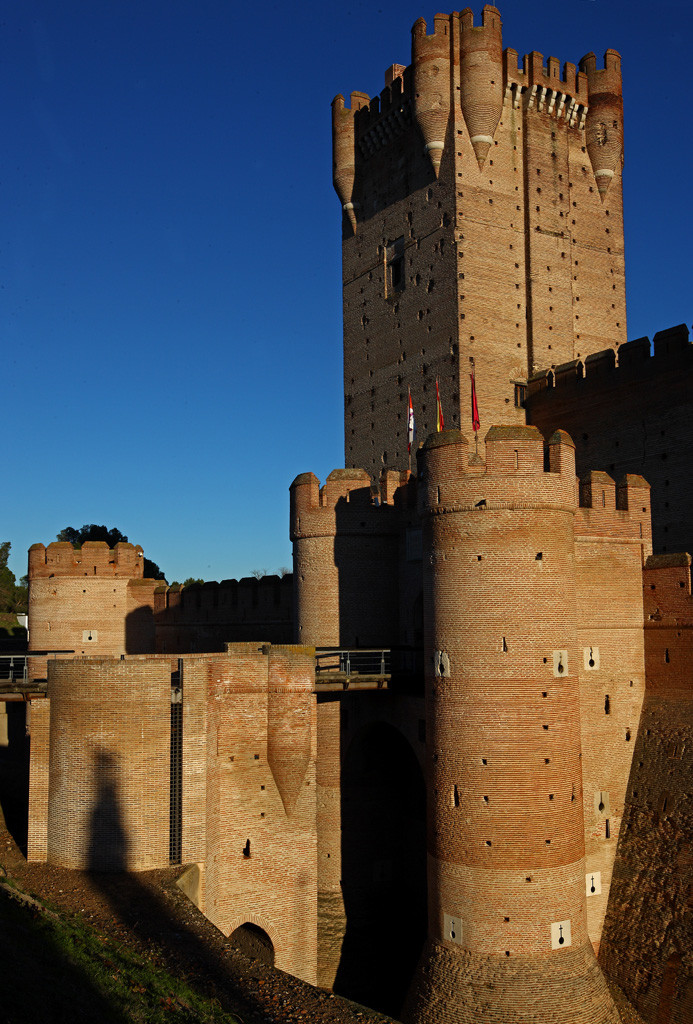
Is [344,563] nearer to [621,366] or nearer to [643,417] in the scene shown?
[643,417]

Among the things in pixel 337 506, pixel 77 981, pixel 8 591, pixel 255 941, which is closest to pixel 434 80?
pixel 337 506

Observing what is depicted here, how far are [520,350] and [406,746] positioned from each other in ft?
45.8

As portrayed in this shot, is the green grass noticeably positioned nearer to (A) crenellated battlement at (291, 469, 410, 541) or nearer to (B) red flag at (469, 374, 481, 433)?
(A) crenellated battlement at (291, 469, 410, 541)

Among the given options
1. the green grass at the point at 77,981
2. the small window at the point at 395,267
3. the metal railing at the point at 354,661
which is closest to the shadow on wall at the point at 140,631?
the metal railing at the point at 354,661

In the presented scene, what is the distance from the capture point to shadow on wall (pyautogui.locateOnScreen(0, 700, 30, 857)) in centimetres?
1866

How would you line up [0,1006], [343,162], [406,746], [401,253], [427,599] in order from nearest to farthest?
[0,1006], [427,599], [406,746], [401,253], [343,162]

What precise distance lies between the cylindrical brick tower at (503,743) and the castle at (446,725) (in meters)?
0.04

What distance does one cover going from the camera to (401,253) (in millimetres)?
32531

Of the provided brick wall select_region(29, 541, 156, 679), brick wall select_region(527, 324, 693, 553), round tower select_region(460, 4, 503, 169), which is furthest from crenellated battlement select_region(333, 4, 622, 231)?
brick wall select_region(29, 541, 156, 679)

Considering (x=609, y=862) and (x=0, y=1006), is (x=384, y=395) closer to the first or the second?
(x=609, y=862)

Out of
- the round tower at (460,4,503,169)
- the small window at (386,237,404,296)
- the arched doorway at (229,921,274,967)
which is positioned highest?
the round tower at (460,4,503,169)

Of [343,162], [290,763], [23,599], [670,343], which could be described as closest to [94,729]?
[290,763]

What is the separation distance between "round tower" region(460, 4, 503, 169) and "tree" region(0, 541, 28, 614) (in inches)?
1718

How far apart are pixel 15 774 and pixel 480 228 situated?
21711 millimetres
